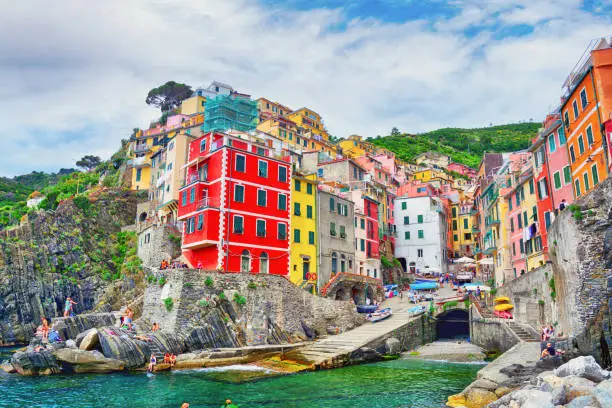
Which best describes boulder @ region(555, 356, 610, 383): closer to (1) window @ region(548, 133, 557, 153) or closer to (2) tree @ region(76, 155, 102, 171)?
(1) window @ region(548, 133, 557, 153)

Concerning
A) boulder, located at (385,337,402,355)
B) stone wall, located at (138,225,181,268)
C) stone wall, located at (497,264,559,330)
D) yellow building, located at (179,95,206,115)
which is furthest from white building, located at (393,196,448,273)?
yellow building, located at (179,95,206,115)

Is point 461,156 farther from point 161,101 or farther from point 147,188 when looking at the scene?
point 147,188

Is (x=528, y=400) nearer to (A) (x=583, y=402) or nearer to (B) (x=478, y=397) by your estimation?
(A) (x=583, y=402)

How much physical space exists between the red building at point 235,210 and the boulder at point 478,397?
23975 mm

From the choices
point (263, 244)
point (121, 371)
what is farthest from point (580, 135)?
point (121, 371)

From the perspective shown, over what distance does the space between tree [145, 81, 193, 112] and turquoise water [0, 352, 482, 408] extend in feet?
297

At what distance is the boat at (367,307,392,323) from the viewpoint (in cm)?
4349

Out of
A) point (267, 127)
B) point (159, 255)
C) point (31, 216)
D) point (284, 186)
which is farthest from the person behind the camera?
point (267, 127)

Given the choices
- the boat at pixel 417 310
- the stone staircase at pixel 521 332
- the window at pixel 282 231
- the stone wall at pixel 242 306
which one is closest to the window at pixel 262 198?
the window at pixel 282 231

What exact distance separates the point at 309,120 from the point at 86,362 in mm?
79730

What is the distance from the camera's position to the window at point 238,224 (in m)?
41.0

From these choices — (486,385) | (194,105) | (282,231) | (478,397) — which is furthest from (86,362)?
(194,105)

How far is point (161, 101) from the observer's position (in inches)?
4459

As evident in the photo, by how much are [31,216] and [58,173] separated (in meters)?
82.6
